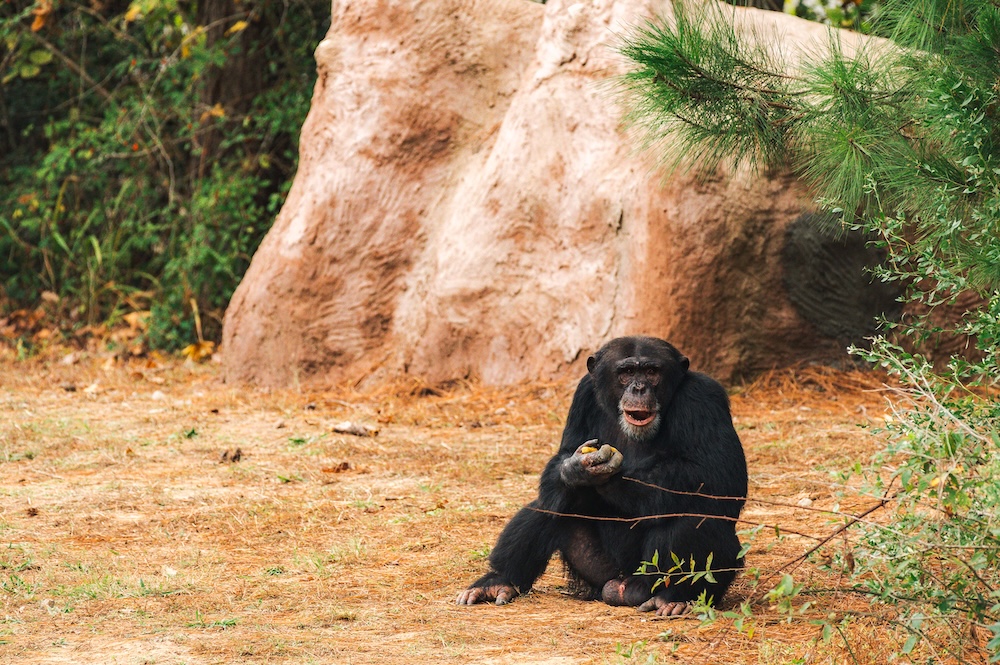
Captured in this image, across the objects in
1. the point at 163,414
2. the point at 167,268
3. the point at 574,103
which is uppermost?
the point at 574,103

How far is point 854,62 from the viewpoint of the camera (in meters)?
4.77

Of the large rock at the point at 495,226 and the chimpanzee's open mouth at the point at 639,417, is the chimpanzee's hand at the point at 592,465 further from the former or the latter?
the large rock at the point at 495,226

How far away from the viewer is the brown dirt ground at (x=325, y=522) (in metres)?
3.83

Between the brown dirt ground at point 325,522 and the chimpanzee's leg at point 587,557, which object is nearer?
the brown dirt ground at point 325,522

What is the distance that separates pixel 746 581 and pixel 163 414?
17.0ft

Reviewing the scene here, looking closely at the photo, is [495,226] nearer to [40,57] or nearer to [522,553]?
[522,553]

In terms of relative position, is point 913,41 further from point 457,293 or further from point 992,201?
point 457,293

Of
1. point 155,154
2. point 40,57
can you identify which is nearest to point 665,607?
point 155,154

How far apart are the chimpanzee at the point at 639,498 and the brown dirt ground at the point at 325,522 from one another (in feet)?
0.53

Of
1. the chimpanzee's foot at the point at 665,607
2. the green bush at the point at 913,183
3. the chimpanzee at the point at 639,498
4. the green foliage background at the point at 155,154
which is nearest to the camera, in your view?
the green bush at the point at 913,183

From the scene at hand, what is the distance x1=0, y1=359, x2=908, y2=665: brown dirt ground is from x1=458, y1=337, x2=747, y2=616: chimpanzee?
0.53 feet

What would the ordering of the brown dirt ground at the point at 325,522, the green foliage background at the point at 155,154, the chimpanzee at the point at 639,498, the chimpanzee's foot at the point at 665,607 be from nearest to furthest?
the brown dirt ground at the point at 325,522
the chimpanzee's foot at the point at 665,607
the chimpanzee at the point at 639,498
the green foliage background at the point at 155,154

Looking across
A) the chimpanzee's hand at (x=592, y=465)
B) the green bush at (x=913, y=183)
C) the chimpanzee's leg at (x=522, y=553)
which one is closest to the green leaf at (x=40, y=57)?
the green bush at (x=913, y=183)

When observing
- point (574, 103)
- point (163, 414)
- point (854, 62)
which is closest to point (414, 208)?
point (574, 103)
